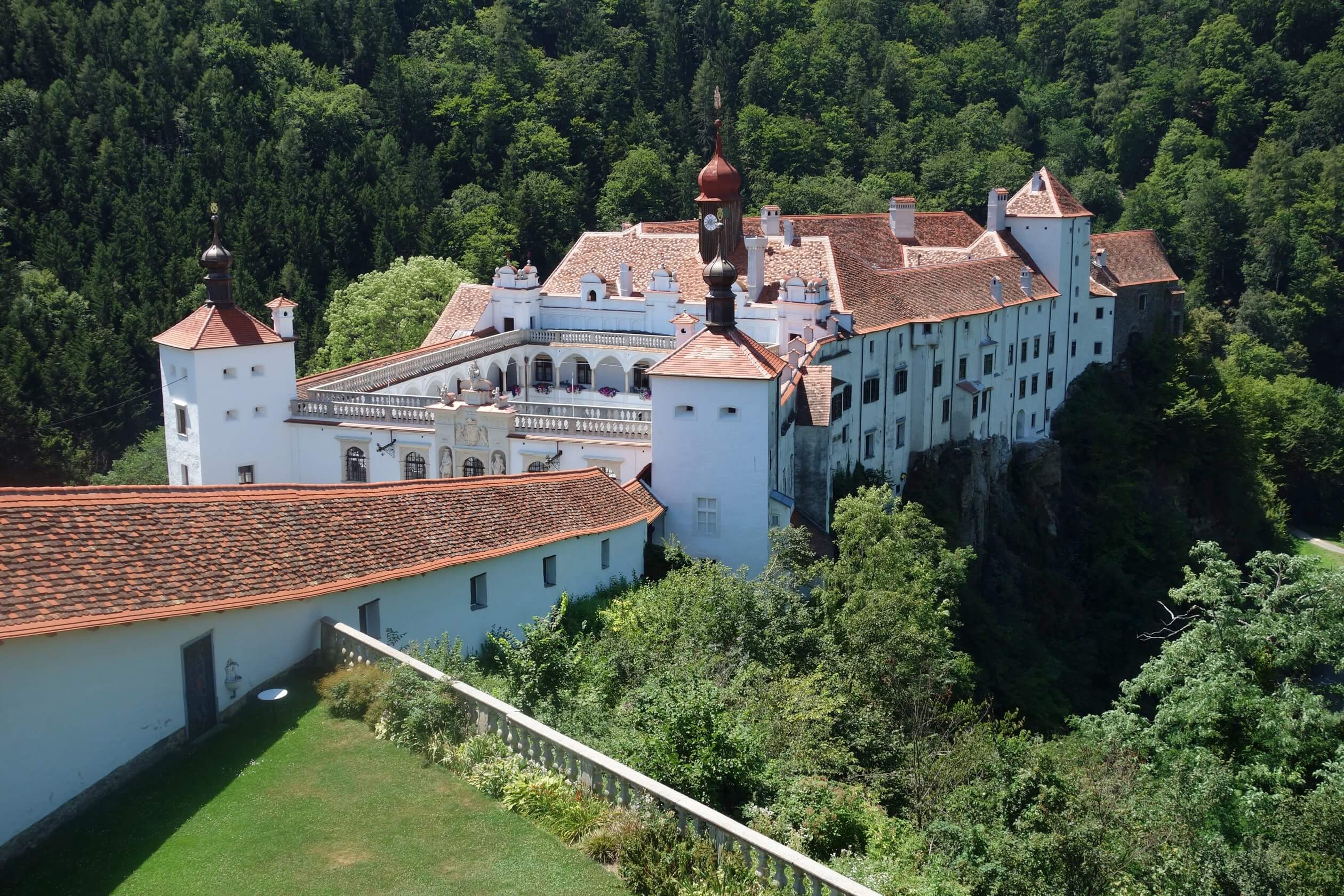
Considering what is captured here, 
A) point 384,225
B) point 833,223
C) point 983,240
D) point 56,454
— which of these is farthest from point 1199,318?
point 56,454

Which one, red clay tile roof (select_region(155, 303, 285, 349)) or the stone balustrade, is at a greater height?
red clay tile roof (select_region(155, 303, 285, 349))

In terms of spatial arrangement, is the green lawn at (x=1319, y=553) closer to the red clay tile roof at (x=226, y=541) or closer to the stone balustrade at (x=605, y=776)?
the red clay tile roof at (x=226, y=541)

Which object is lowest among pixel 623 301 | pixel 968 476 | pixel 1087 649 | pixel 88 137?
pixel 1087 649

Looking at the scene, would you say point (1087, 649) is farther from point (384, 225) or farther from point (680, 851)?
point (384, 225)

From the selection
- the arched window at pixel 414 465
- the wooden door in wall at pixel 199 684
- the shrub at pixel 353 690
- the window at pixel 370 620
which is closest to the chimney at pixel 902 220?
the arched window at pixel 414 465

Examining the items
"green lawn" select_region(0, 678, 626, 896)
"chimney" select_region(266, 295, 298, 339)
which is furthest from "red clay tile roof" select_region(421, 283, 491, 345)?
"green lawn" select_region(0, 678, 626, 896)

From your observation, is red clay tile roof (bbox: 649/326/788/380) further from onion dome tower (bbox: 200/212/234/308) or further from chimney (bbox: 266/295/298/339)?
onion dome tower (bbox: 200/212/234/308)
